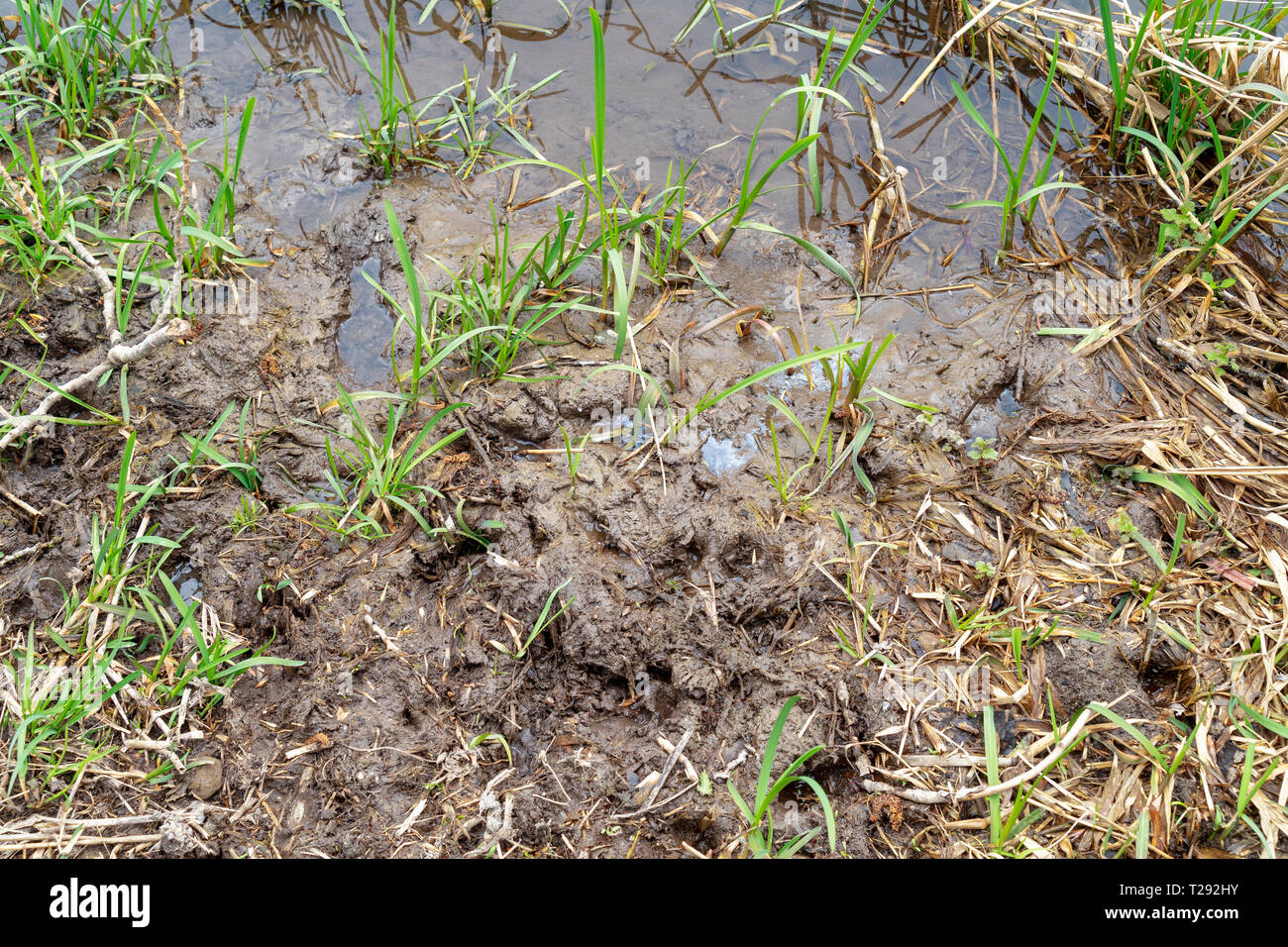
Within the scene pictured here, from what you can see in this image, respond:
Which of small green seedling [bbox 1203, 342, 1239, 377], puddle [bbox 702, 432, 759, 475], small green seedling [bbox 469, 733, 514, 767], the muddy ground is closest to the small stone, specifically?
the muddy ground

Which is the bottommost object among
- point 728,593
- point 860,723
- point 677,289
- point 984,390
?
point 860,723

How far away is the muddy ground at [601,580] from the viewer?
1.83m

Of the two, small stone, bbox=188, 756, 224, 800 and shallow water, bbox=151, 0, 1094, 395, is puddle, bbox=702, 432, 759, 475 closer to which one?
shallow water, bbox=151, 0, 1094, 395

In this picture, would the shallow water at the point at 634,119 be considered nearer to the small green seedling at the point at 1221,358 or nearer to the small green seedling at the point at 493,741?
the small green seedling at the point at 1221,358

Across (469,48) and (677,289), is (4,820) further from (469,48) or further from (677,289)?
(469,48)

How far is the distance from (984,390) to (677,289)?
104 cm

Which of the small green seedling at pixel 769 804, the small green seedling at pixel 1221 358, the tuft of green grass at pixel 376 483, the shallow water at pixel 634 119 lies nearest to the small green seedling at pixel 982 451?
the shallow water at pixel 634 119

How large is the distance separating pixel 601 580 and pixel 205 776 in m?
1.04

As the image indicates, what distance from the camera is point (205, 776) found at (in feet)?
6.11

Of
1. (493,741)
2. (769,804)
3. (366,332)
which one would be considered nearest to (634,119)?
(366,332)

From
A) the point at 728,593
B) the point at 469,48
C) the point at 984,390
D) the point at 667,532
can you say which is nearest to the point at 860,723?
the point at 728,593

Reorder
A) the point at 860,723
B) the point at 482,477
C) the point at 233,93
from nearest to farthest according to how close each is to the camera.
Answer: the point at 860,723 → the point at 482,477 → the point at 233,93

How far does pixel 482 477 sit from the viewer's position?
2250 mm

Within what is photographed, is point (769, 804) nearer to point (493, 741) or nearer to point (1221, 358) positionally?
point (493, 741)
